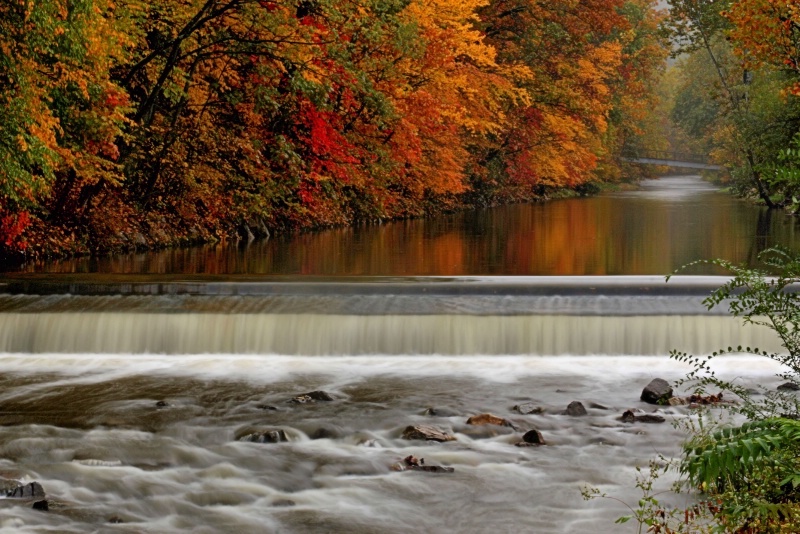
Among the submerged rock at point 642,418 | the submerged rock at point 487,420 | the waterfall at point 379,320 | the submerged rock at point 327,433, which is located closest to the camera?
the submerged rock at point 327,433

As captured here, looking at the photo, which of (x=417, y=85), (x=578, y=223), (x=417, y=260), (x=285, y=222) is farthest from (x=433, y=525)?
(x=578, y=223)

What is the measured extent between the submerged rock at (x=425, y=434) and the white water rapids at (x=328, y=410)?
14 cm

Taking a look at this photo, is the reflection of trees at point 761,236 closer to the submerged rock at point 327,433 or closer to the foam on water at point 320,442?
the foam on water at point 320,442

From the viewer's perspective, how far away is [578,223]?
112 ft

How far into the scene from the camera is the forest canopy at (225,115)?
15719 mm

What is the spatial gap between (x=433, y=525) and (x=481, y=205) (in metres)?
37.0

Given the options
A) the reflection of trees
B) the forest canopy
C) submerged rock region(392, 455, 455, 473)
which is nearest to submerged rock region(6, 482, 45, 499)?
submerged rock region(392, 455, 455, 473)

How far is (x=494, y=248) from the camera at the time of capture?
79.5ft

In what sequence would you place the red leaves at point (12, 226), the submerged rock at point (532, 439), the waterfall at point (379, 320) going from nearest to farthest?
the submerged rock at point (532, 439)
the waterfall at point (379, 320)
the red leaves at point (12, 226)

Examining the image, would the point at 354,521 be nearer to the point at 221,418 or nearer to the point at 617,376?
the point at 221,418

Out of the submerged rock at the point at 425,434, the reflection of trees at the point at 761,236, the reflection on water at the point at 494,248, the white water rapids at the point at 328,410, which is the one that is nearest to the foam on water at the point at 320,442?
the white water rapids at the point at 328,410

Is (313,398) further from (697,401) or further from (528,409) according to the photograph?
(697,401)

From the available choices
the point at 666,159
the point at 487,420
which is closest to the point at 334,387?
the point at 487,420

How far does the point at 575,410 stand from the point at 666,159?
79.8 m
